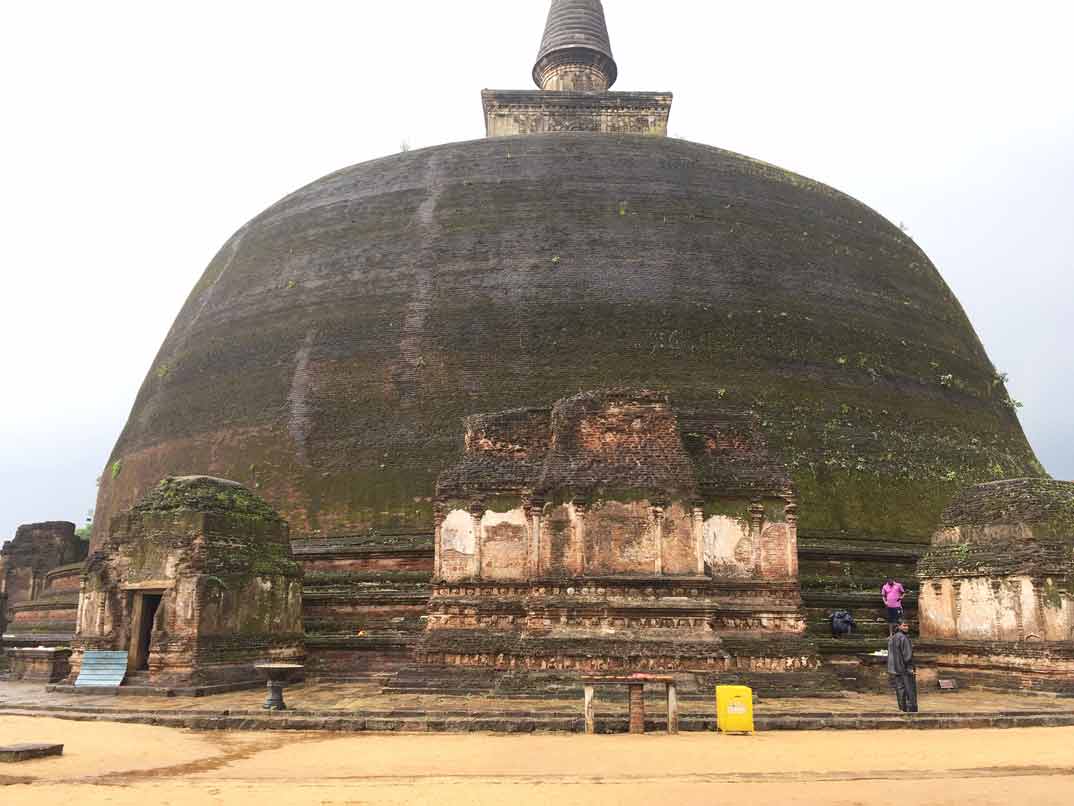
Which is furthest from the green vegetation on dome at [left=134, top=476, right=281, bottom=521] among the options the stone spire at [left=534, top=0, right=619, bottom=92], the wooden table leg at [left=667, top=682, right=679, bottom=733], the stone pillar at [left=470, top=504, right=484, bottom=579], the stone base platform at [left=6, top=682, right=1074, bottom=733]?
the stone spire at [left=534, top=0, right=619, bottom=92]

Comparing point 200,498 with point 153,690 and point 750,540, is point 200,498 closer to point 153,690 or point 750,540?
point 153,690

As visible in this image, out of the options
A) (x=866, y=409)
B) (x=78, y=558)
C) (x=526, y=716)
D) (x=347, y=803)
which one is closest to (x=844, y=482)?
(x=866, y=409)

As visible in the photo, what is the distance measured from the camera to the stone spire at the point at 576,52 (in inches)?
1128

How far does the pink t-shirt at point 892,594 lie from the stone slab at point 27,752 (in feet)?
35.6

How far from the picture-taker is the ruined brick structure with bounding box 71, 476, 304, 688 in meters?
12.4

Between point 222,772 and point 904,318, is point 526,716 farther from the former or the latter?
point 904,318

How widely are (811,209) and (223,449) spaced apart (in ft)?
41.2

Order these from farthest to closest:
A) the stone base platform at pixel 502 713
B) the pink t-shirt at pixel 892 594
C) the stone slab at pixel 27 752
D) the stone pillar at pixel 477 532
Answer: the pink t-shirt at pixel 892 594
the stone pillar at pixel 477 532
the stone base platform at pixel 502 713
the stone slab at pixel 27 752

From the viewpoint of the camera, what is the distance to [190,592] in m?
12.6

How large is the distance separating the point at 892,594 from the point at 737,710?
246 inches

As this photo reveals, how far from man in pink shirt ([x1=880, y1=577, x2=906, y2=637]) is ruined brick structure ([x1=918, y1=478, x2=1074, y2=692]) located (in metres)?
0.56

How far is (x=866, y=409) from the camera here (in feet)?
55.5

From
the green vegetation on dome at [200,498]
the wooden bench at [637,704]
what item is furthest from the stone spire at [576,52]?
the wooden bench at [637,704]

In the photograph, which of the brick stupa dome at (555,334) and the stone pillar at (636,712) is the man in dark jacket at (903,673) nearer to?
the stone pillar at (636,712)
